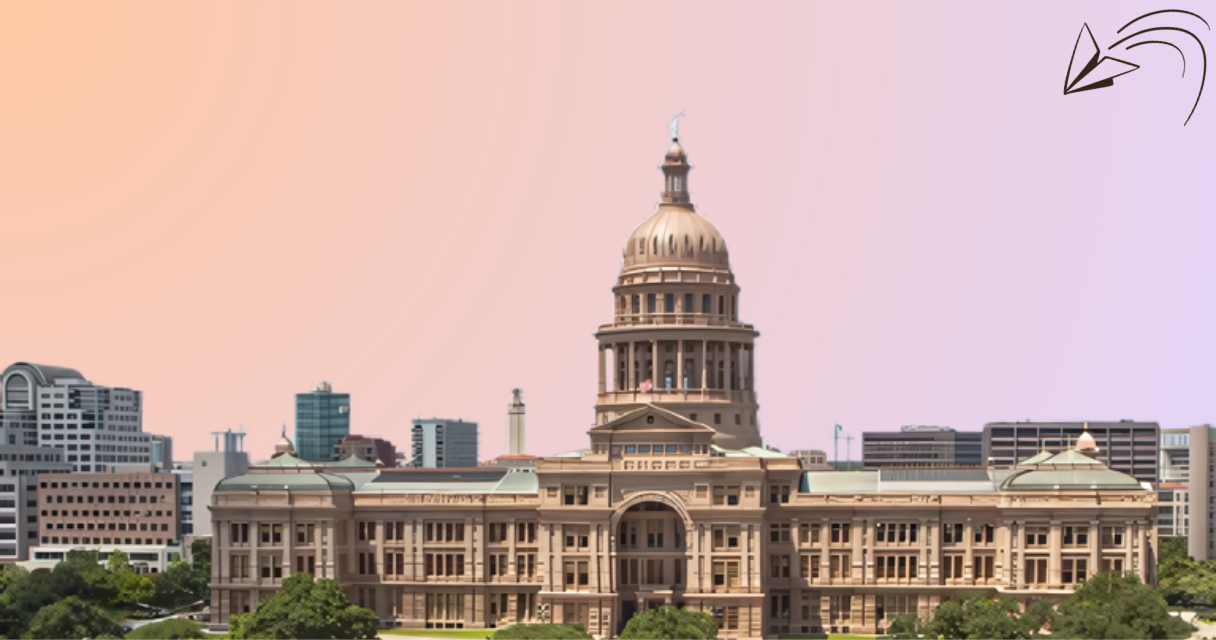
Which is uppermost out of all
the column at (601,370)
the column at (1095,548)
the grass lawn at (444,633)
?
the column at (601,370)

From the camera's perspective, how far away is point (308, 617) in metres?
149

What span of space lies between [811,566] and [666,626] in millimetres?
35628

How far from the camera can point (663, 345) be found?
7219 inches

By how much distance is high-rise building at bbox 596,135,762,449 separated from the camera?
18175cm

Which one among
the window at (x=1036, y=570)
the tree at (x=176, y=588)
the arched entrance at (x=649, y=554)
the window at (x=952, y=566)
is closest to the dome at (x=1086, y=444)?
the window at (x=952, y=566)

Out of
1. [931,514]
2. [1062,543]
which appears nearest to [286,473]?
[931,514]

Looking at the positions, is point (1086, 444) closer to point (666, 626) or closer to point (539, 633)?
point (666, 626)

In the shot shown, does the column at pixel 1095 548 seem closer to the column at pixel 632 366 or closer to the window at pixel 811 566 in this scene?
the window at pixel 811 566

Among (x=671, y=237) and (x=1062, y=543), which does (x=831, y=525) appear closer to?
(x=1062, y=543)

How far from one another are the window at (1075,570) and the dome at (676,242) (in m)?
47.1

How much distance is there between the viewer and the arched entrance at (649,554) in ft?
546

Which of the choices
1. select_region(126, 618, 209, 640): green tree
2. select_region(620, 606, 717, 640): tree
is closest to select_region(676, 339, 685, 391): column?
select_region(620, 606, 717, 640): tree

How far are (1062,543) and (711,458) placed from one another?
1300 inches

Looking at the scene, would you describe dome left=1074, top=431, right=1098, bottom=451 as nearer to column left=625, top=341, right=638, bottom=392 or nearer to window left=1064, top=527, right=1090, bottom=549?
window left=1064, top=527, right=1090, bottom=549
